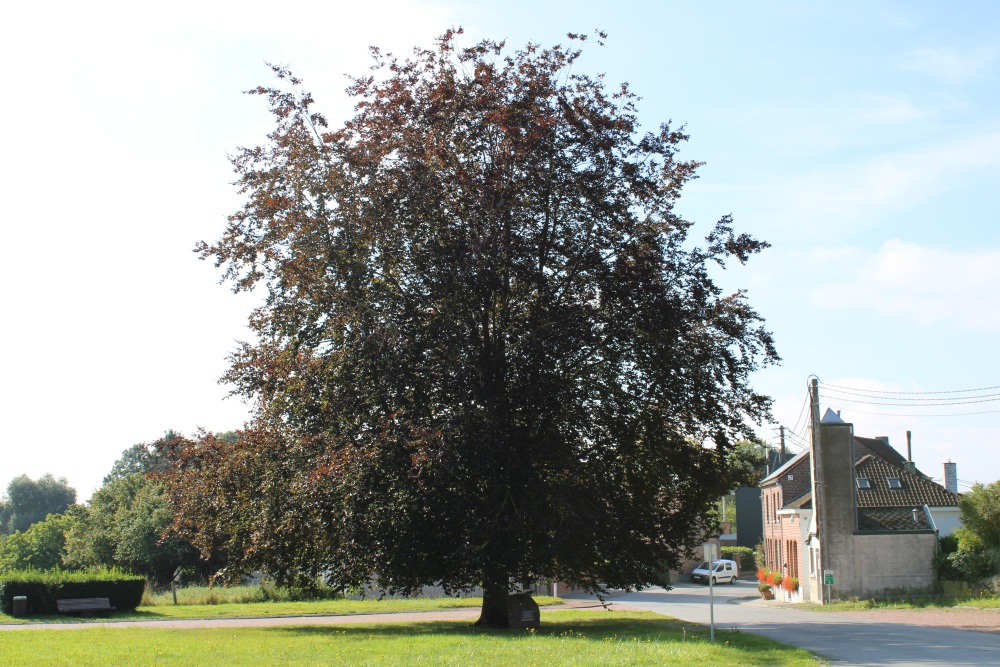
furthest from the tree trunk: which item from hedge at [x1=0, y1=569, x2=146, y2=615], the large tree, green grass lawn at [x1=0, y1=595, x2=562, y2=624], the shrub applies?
the shrub

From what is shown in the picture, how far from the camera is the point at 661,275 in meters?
23.2

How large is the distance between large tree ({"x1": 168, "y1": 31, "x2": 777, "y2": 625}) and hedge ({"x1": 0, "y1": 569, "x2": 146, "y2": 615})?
28.7 feet

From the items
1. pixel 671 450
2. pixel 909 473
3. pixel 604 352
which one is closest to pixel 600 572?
pixel 671 450

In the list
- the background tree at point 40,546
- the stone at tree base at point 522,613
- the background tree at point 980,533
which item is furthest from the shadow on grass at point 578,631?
the background tree at point 40,546

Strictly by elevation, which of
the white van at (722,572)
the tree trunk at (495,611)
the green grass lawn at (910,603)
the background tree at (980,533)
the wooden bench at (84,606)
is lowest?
the white van at (722,572)

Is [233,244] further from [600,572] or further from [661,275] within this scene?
[600,572]

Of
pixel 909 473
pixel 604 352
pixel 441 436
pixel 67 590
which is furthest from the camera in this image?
pixel 909 473

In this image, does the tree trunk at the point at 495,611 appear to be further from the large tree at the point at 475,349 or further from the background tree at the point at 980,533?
the background tree at the point at 980,533

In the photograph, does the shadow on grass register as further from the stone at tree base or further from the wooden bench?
the wooden bench

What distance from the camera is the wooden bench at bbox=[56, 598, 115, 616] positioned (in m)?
29.5

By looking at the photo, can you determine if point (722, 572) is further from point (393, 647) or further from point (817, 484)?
point (393, 647)

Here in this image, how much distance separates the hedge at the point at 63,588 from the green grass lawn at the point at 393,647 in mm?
8201

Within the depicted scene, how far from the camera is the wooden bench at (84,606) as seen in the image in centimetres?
2945

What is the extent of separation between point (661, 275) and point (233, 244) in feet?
34.6
